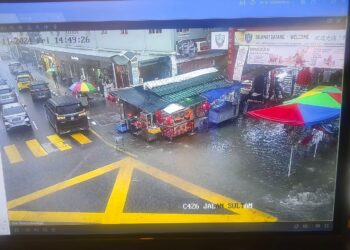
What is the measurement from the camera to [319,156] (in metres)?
1.20

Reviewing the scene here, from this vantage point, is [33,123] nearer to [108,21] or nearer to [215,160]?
[108,21]

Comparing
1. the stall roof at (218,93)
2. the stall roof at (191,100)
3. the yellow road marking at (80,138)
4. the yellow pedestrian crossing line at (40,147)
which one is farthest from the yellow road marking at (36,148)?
the stall roof at (218,93)

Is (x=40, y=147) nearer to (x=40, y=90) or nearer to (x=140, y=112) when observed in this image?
(x=40, y=90)

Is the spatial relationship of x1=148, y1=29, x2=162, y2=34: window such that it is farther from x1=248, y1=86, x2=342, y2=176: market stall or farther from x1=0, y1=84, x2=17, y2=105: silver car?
x1=0, y1=84, x2=17, y2=105: silver car

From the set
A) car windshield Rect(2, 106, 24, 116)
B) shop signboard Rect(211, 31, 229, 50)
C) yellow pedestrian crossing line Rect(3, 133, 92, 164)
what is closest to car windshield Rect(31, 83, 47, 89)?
car windshield Rect(2, 106, 24, 116)

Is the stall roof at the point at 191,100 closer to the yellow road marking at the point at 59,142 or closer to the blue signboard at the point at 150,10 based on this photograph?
the blue signboard at the point at 150,10

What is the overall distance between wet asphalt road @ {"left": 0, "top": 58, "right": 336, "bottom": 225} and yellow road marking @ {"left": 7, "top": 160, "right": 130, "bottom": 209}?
2cm

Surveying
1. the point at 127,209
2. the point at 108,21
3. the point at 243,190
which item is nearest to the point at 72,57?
the point at 108,21

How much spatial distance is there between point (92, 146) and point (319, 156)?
0.95 m

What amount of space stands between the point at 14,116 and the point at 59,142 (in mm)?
217

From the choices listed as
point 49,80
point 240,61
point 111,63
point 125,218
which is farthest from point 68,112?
point 240,61

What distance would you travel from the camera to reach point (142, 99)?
4.32ft

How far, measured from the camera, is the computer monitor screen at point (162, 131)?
1.18 metres

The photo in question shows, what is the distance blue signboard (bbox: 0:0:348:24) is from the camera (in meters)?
1.08
